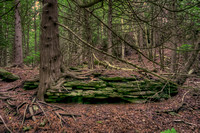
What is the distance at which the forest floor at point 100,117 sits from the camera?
309 cm

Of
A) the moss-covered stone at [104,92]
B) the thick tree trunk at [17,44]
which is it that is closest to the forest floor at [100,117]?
the moss-covered stone at [104,92]

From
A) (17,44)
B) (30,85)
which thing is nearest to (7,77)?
(30,85)

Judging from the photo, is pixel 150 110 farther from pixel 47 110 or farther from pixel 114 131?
pixel 47 110

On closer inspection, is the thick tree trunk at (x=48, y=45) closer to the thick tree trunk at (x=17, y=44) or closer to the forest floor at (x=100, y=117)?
the forest floor at (x=100, y=117)

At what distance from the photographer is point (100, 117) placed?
379 cm

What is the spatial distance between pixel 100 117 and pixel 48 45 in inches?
121

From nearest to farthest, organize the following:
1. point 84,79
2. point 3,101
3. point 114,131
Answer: point 114,131 → point 3,101 → point 84,79

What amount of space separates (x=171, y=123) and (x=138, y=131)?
114cm

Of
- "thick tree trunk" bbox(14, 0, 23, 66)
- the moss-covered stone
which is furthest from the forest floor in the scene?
"thick tree trunk" bbox(14, 0, 23, 66)

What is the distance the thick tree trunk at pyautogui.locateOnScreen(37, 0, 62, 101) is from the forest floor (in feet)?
2.49

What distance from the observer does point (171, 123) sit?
3531mm

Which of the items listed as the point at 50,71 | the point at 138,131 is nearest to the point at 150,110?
the point at 138,131

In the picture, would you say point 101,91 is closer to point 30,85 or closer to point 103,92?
point 103,92

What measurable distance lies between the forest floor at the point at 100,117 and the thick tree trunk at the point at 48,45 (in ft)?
2.49
